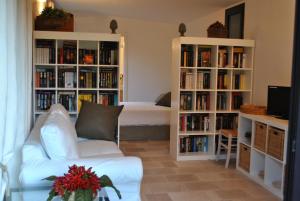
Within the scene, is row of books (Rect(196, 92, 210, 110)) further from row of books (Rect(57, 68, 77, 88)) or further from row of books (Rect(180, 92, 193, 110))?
row of books (Rect(57, 68, 77, 88))

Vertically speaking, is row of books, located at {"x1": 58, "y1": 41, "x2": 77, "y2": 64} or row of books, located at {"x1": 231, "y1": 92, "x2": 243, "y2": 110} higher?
row of books, located at {"x1": 58, "y1": 41, "x2": 77, "y2": 64}

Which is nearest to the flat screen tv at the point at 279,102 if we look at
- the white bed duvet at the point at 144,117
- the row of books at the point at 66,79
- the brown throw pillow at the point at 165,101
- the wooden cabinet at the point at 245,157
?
the wooden cabinet at the point at 245,157

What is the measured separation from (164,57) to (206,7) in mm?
2693

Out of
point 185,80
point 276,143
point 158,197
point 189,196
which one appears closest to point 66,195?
point 158,197

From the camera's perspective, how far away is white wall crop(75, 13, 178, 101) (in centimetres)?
848

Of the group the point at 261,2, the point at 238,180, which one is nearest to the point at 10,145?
the point at 238,180

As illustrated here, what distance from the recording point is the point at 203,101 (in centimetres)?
520

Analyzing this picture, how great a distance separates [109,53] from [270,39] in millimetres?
2243

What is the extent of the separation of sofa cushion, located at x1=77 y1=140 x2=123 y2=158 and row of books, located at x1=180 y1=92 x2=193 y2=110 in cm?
150

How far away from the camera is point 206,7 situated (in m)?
6.21

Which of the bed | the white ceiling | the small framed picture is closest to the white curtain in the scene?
the bed

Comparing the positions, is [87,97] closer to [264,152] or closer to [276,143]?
[264,152]

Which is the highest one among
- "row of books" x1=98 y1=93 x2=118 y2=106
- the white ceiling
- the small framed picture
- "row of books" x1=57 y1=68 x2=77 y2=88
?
the white ceiling

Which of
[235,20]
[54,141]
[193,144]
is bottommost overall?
[193,144]
